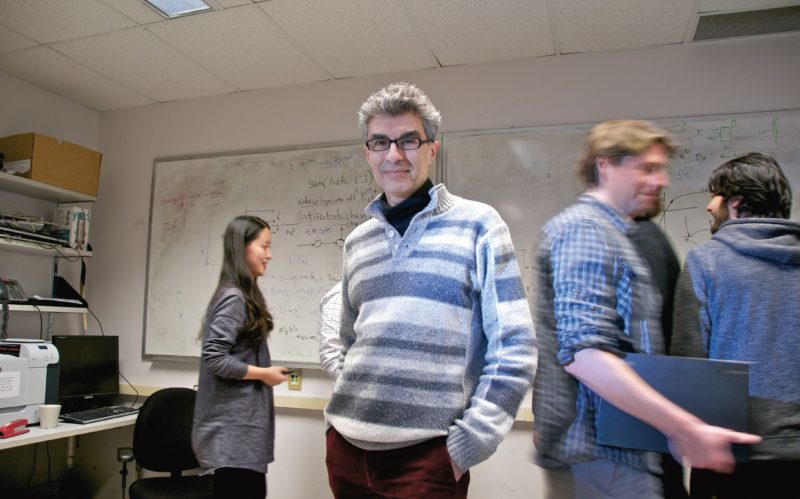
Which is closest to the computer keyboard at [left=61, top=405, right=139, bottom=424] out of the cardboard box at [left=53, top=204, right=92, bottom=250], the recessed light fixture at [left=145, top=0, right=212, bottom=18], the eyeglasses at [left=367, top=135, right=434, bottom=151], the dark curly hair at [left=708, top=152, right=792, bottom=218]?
the cardboard box at [left=53, top=204, right=92, bottom=250]

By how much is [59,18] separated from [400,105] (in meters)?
2.27

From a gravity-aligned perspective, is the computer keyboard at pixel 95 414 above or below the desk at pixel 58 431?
above

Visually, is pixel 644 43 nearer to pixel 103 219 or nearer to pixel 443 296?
pixel 443 296

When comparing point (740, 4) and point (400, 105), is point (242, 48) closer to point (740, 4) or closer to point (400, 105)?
point (400, 105)

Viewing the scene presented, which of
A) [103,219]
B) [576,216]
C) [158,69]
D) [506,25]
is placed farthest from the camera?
[103,219]

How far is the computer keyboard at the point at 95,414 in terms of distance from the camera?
2.66 metres

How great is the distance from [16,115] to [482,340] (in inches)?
131

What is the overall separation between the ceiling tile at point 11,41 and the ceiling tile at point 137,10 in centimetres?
67

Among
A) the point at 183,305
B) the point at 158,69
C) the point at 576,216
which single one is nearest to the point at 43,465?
the point at 183,305

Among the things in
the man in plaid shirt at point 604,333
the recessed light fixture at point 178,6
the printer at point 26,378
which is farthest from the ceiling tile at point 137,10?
the man in plaid shirt at point 604,333

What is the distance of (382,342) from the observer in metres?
1.07

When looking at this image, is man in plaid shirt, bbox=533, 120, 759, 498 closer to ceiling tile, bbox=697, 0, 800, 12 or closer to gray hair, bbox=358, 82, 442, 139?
gray hair, bbox=358, 82, 442, 139

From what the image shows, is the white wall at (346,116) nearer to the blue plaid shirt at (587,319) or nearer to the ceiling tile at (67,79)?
the ceiling tile at (67,79)

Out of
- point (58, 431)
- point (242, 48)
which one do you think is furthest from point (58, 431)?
point (242, 48)
